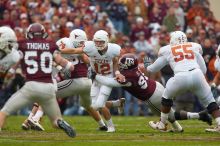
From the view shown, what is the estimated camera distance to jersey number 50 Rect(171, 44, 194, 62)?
12812 millimetres

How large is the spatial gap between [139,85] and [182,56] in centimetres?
87

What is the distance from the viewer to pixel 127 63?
13.1 meters

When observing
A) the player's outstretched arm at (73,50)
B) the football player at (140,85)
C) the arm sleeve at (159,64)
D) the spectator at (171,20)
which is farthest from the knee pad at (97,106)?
the spectator at (171,20)

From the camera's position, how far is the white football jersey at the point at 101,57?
1352 cm

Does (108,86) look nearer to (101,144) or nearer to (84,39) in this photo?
(84,39)

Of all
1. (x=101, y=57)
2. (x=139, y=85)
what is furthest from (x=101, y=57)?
(x=139, y=85)

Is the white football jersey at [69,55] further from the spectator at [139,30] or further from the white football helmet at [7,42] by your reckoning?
the spectator at [139,30]

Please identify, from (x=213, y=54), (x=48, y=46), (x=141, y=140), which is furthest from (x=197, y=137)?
(x=213, y=54)

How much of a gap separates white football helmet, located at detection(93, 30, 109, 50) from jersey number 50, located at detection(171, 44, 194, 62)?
1190mm

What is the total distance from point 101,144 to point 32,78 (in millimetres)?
1301

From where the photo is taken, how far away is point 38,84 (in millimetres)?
11273

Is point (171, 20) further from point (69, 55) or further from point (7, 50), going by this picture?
point (7, 50)

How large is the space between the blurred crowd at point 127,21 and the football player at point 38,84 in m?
7.84

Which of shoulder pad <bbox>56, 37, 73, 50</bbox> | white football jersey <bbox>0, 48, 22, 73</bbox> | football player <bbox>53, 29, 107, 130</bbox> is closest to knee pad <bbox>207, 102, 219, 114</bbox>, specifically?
football player <bbox>53, 29, 107, 130</bbox>
